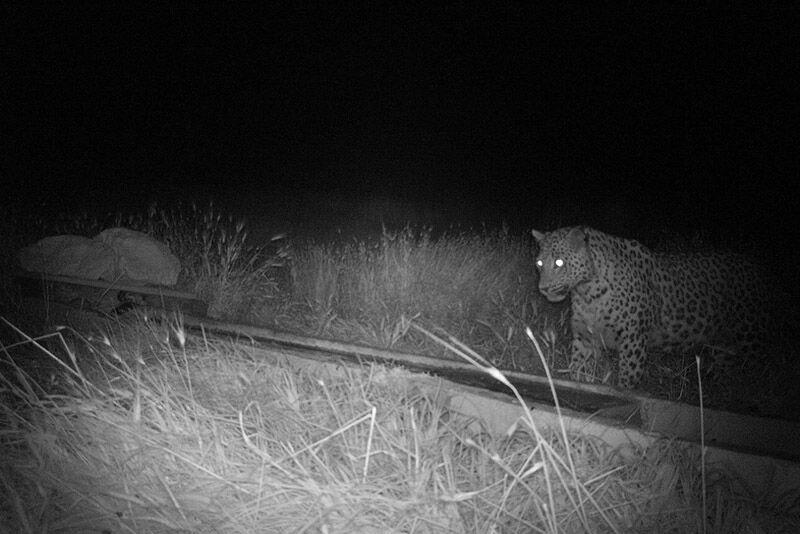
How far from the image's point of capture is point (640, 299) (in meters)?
5.23

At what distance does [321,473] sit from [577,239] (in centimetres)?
313

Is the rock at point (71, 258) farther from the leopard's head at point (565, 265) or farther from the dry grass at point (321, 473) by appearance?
the leopard's head at point (565, 265)

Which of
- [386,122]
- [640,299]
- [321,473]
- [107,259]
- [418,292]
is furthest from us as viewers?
[386,122]

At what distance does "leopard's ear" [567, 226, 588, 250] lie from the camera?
526 cm

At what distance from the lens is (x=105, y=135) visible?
1102 inches

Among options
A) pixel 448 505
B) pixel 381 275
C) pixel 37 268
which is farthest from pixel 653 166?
pixel 448 505

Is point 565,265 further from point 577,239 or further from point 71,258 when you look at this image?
point 71,258

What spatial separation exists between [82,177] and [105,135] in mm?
8607

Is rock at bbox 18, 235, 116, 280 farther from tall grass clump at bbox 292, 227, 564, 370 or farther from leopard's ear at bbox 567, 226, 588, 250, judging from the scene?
leopard's ear at bbox 567, 226, 588, 250

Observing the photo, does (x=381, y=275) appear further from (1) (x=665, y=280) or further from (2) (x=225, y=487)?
(2) (x=225, y=487)

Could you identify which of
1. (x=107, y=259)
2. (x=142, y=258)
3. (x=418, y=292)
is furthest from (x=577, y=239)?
(x=107, y=259)

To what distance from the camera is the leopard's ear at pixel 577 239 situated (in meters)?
5.26

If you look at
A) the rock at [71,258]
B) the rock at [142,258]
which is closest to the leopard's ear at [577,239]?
the rock at [142,258]

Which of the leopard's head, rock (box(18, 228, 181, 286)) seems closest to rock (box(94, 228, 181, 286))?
rock (box(18, 228, 181, 286))
